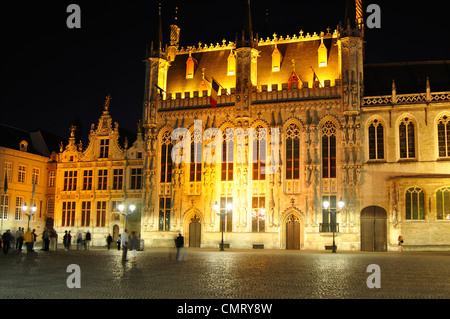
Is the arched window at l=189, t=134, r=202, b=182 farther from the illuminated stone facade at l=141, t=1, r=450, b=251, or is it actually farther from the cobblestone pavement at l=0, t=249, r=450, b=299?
the cobblestone pavement at l=0, t=249, r=450, b=299

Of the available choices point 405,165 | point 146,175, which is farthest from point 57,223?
point 405,165

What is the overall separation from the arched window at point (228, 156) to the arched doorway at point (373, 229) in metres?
12.0

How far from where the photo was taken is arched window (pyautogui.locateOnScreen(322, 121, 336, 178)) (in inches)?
1727

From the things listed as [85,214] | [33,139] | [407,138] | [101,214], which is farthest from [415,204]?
[33,139]

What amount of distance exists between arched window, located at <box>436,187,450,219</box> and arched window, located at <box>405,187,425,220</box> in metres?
1.09

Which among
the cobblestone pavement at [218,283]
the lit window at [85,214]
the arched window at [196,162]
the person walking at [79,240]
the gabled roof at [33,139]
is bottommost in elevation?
the cobblestone pavement at [218,283]

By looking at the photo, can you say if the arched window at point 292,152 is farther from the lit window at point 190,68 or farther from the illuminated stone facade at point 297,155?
the lit window at point 190,68

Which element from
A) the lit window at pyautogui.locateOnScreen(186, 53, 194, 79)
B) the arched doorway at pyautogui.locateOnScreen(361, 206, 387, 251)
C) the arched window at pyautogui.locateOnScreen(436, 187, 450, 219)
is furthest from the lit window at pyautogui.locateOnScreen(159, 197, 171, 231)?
the arched window at pyautogui.locateOnScreen(436, 187, 450, 219)

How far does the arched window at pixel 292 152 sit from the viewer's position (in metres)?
44.7

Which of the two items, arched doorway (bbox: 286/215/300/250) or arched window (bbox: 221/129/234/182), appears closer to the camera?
arched doorway (bbox: 286/215/300/250)

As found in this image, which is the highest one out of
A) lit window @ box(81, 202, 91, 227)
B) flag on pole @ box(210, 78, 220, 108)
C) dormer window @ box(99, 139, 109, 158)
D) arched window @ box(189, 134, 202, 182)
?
flag on pole @ box(210, 78, 220, 108)

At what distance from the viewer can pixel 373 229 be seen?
1667 inches

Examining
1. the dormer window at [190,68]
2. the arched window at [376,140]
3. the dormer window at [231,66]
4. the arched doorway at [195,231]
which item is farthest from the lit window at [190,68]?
the arched window at [376,140]

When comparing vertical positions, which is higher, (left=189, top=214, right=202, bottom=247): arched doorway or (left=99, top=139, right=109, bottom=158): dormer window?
(left=99, top=139, right=109, bottom=158): dormer window
